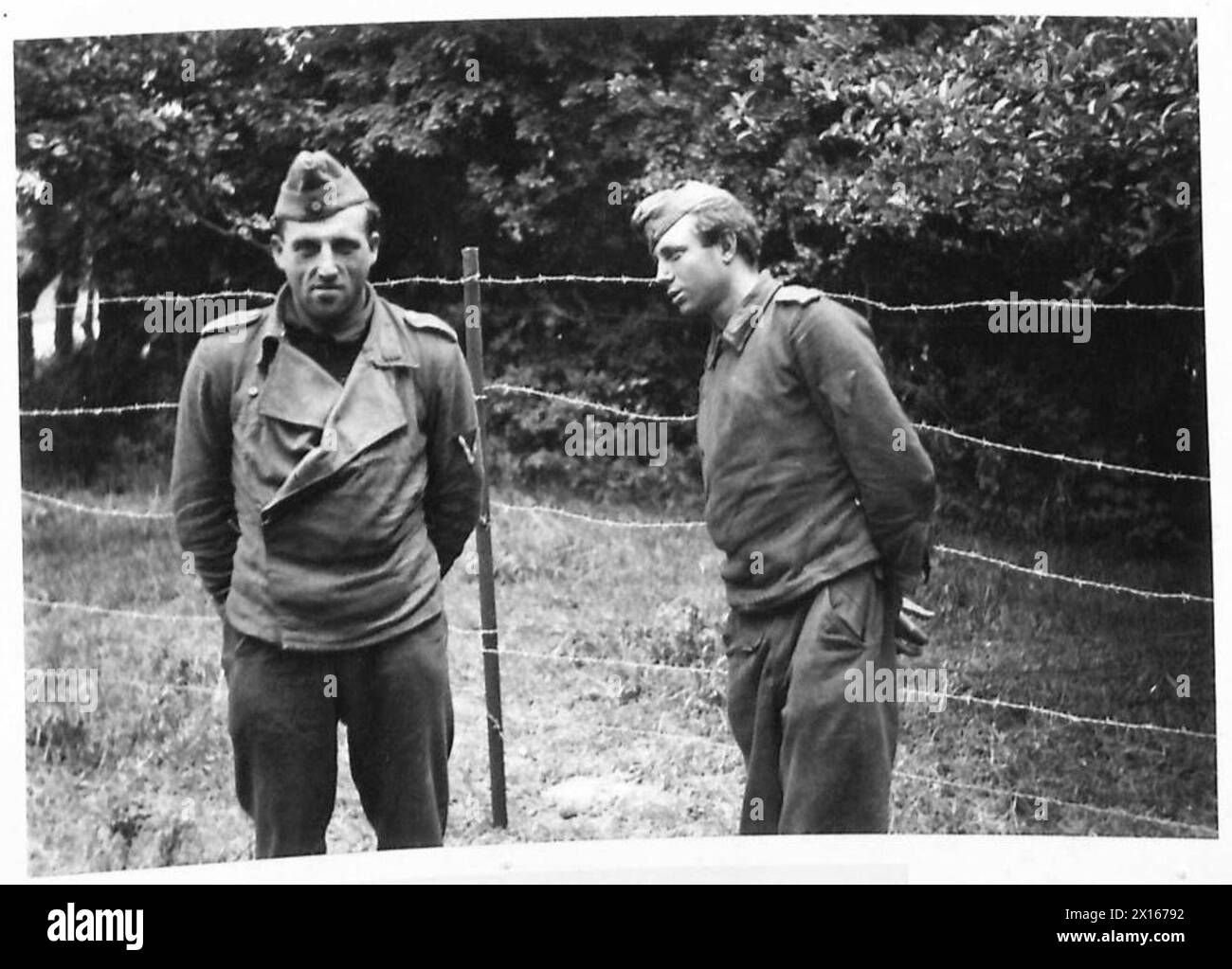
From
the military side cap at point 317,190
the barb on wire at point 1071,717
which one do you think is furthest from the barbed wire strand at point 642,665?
the military side cap at point 317,190

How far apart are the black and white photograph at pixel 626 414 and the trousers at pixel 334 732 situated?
1 cm

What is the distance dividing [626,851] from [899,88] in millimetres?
2117

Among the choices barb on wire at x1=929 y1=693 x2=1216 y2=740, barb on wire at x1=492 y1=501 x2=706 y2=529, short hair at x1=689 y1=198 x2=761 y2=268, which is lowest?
barb on wire at x1=929 y1=693 x2=1216 y2=740

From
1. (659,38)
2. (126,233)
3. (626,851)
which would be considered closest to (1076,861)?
(626,851)

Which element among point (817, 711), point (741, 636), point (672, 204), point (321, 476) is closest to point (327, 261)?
point (321, 476)

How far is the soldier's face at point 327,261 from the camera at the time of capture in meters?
4.14

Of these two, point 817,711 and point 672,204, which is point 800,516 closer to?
point 817,711

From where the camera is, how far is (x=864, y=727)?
4168 millimetres

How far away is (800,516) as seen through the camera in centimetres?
414

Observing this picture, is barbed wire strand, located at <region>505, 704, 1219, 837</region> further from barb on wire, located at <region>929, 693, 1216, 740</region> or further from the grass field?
barb on wire, located at <region>929, 693, 1216, 740</region>

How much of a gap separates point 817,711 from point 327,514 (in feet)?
4.29

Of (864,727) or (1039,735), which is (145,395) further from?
(1039,735)

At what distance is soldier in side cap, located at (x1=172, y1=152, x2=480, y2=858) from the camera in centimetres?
411

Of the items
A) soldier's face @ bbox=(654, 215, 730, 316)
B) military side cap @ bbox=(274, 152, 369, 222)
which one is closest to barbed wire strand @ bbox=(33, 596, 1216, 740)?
soldier's face @ bbox=(654, 215, 730, 316)
